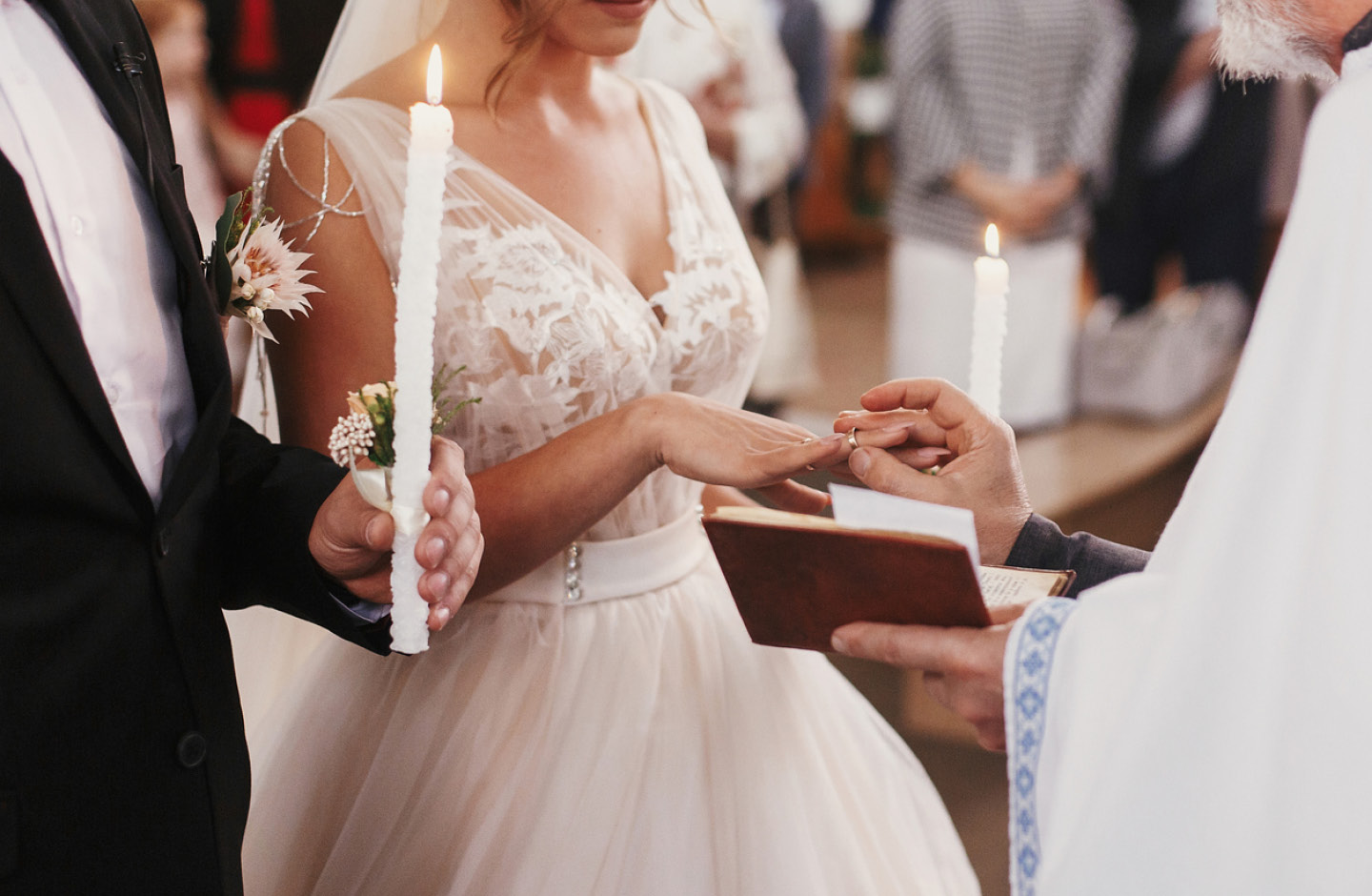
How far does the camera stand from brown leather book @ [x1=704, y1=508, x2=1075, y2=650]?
43.4 inches

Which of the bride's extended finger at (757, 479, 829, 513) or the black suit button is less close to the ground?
the bride's extended finger at (757, 479, 829, 513)

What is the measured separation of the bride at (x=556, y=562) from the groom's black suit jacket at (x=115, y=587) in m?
0.27

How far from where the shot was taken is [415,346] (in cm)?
92

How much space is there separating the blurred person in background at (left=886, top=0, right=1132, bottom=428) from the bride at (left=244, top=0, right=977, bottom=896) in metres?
2.75

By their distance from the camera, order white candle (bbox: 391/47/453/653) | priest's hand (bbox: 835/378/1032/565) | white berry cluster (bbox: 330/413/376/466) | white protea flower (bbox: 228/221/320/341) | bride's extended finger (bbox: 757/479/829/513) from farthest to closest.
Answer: bride's extended finger (bbox: 757/479/829/513) → priest's hand (bbox: 835/378/1032/565) → white protea flower (bbox: 228/221/320/341) → white berry cluster (bbox: 330/413/376/466) → white candle (bbox: 391/47/453/653)

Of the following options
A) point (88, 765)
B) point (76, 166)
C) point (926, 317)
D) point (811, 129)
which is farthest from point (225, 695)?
point (811, 129)

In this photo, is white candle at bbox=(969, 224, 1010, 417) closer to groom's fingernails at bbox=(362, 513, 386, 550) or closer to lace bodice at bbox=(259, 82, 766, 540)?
lace bodice at bbox=(259, 82, 766, 540)

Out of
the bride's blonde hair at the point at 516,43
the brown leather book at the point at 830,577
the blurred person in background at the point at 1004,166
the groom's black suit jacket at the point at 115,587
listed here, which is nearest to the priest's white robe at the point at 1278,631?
the brown leather book at the point at 830,577

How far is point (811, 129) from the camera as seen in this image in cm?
619

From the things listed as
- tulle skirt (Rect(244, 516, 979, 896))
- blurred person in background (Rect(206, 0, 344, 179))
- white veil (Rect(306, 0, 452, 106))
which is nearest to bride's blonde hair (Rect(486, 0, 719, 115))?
white veil (Rect(306, 0, 452, 106))

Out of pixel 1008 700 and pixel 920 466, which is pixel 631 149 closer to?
pixel 920 466

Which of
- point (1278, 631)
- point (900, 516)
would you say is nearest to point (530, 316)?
point (900, 516)

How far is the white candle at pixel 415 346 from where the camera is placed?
905 mm

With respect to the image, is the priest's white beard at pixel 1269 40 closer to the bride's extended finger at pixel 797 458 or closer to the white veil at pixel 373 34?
the bride's extended finger at pixel 797 458
